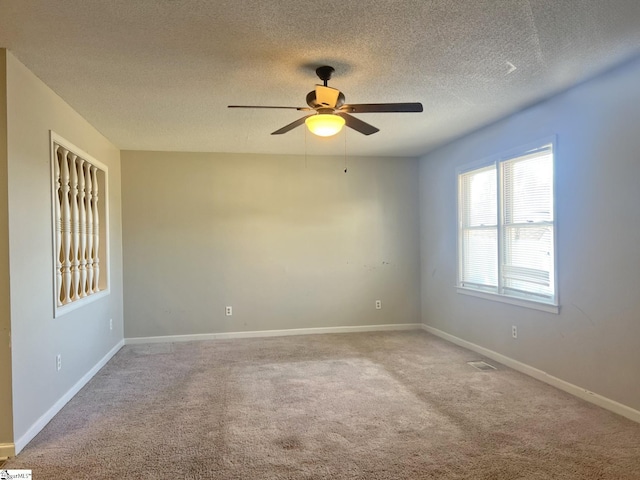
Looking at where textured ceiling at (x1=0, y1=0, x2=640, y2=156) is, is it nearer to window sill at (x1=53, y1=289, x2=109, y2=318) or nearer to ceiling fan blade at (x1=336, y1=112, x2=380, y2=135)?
ceiling fan blade at (x1=336, y1=112, x2=380, y2=135)

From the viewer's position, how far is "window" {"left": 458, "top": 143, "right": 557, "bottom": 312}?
11.6 ft

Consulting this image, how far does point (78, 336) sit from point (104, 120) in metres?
1.98

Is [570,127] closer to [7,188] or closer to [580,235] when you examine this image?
[580,235]

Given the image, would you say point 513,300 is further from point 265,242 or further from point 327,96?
point 265,242

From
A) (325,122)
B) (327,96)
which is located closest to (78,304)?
(325,122)

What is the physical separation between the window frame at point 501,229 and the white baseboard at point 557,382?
0.56 m

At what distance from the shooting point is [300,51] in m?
2.46

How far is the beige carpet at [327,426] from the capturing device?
2.21 metres

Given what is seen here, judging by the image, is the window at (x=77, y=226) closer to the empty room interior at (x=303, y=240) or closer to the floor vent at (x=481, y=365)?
the empty room interior at (x=303, y=240)

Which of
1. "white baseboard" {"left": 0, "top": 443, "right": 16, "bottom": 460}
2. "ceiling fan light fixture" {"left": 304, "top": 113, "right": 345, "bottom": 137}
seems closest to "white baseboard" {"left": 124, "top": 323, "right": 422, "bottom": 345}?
"white baseboard" {"left": 0, "top": 443, "right": 16, "bottom": 460}

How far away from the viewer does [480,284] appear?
4.45m

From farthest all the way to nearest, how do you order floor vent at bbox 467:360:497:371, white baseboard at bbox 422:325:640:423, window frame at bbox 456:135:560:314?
1. floor vent at bbox 467:360:497:371
2. window frame at bbox 456:135:560:314
3. white baseboard at bbox 422:325:640:423

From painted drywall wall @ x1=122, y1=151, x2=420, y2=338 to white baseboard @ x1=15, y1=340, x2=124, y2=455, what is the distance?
3.64 ft

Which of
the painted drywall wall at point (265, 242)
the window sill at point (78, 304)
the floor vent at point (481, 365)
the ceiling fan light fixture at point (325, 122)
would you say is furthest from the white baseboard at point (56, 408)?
the floor vent at point (481, 365)
